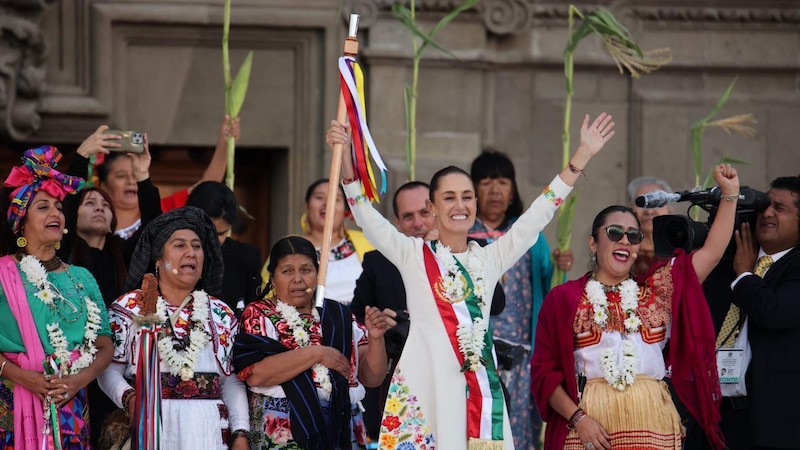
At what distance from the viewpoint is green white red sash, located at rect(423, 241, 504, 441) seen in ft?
20.5

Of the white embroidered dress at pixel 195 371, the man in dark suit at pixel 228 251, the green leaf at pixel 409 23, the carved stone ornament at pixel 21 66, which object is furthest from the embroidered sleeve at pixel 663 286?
the carved stone ornament at pixel 21 66

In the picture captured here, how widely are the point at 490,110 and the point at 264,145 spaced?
4.80ft

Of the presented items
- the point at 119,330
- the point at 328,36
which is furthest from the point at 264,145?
the point at 119,330

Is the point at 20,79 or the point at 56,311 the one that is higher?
the point at 20,79

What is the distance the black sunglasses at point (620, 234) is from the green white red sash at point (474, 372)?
721 mm

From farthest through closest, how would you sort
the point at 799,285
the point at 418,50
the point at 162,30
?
the point at 162,30, the point at 418,50, the point at 799,285

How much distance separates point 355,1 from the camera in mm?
9922

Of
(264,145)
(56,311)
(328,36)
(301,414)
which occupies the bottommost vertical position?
(301,414)

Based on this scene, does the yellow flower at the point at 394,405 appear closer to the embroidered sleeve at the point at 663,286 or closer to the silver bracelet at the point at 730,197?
the embroidered sleeve at the point at 663,286

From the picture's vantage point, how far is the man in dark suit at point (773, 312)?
6891 mm

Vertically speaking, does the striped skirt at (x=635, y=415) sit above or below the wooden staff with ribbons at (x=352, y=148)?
below

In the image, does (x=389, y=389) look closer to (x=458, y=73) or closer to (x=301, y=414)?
(x=301, y=414)

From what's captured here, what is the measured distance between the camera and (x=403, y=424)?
248 inches

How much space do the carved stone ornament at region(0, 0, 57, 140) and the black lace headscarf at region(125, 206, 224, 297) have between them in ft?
9.43
